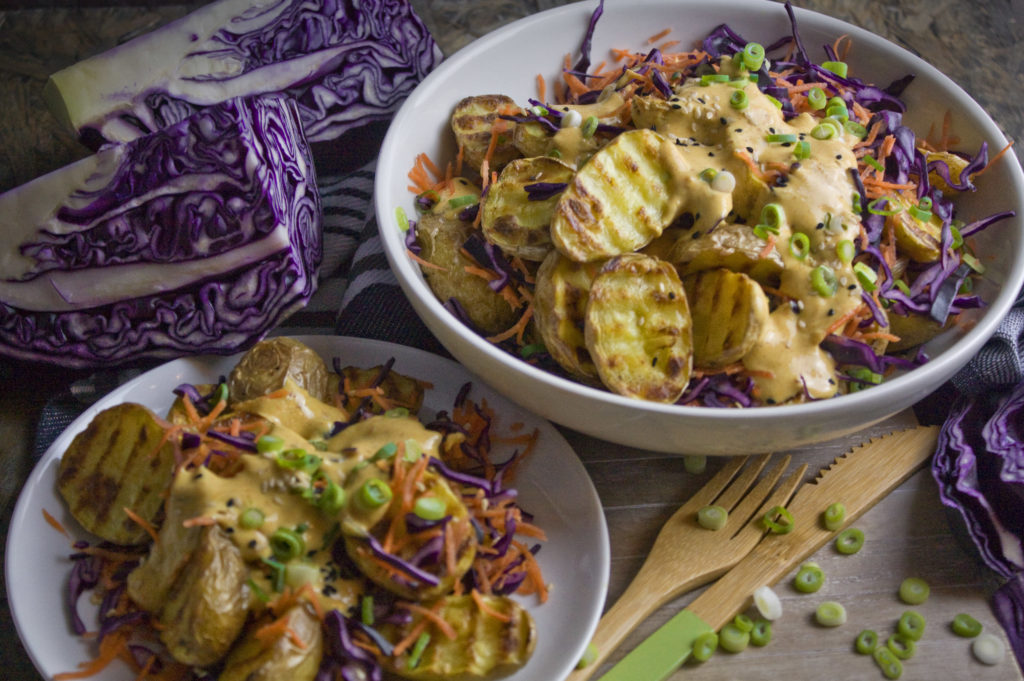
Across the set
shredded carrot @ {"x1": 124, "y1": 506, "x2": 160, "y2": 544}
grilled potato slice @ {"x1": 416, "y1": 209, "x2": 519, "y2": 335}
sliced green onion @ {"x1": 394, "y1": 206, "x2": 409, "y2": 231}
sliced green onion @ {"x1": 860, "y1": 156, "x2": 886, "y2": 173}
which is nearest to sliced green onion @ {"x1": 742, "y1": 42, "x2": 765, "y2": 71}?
sliced green onion @ {"x1": 860, "y1": 156, "x2": 886, "y2": 173}

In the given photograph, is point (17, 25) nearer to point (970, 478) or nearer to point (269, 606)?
point (269, 606)

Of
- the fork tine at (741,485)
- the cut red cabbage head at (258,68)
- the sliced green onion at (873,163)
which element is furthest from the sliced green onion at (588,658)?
the cut red cabbage head at (258,68)

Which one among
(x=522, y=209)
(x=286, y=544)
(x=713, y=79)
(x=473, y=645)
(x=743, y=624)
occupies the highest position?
(x=713, y=79)

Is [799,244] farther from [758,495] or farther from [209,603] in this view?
[209,603]

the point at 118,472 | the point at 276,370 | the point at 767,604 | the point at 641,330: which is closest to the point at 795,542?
the point at 767,604

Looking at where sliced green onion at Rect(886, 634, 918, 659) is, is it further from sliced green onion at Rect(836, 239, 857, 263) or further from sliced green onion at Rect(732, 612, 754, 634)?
sliced green onion at Rect(836, 239, 857, 263)

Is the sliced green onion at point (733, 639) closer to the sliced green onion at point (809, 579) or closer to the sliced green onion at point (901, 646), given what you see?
the sliced green onion at point (809, 579)
